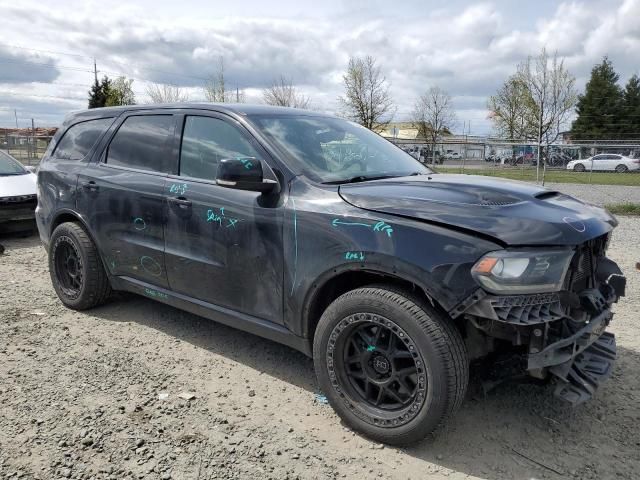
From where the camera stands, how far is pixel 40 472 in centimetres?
262

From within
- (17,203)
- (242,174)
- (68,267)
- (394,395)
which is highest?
(242,174)

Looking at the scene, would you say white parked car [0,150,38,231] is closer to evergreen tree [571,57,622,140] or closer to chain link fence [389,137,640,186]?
chain link fence [389,137,640,186]

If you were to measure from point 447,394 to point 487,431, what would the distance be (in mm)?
644

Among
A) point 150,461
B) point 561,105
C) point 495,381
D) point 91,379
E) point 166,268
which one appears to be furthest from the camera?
point 561,105

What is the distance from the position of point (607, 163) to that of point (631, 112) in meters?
35.5

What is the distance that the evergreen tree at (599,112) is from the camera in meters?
46.2

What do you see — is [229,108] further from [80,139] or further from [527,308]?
[527,308]

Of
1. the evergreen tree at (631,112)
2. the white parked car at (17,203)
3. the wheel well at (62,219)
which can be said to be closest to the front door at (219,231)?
the wheel well at (62,219)

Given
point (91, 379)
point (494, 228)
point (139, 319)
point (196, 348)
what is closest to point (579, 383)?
point (494, 228)

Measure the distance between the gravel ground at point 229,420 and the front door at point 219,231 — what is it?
0.56 metres

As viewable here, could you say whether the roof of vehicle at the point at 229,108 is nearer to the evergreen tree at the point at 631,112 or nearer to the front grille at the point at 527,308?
the front grille at the point at 527,308

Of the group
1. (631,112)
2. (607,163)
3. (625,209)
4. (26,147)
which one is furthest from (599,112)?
(26,147)

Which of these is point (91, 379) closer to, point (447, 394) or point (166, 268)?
point (166, 268)

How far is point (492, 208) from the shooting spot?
2674 millimetres
